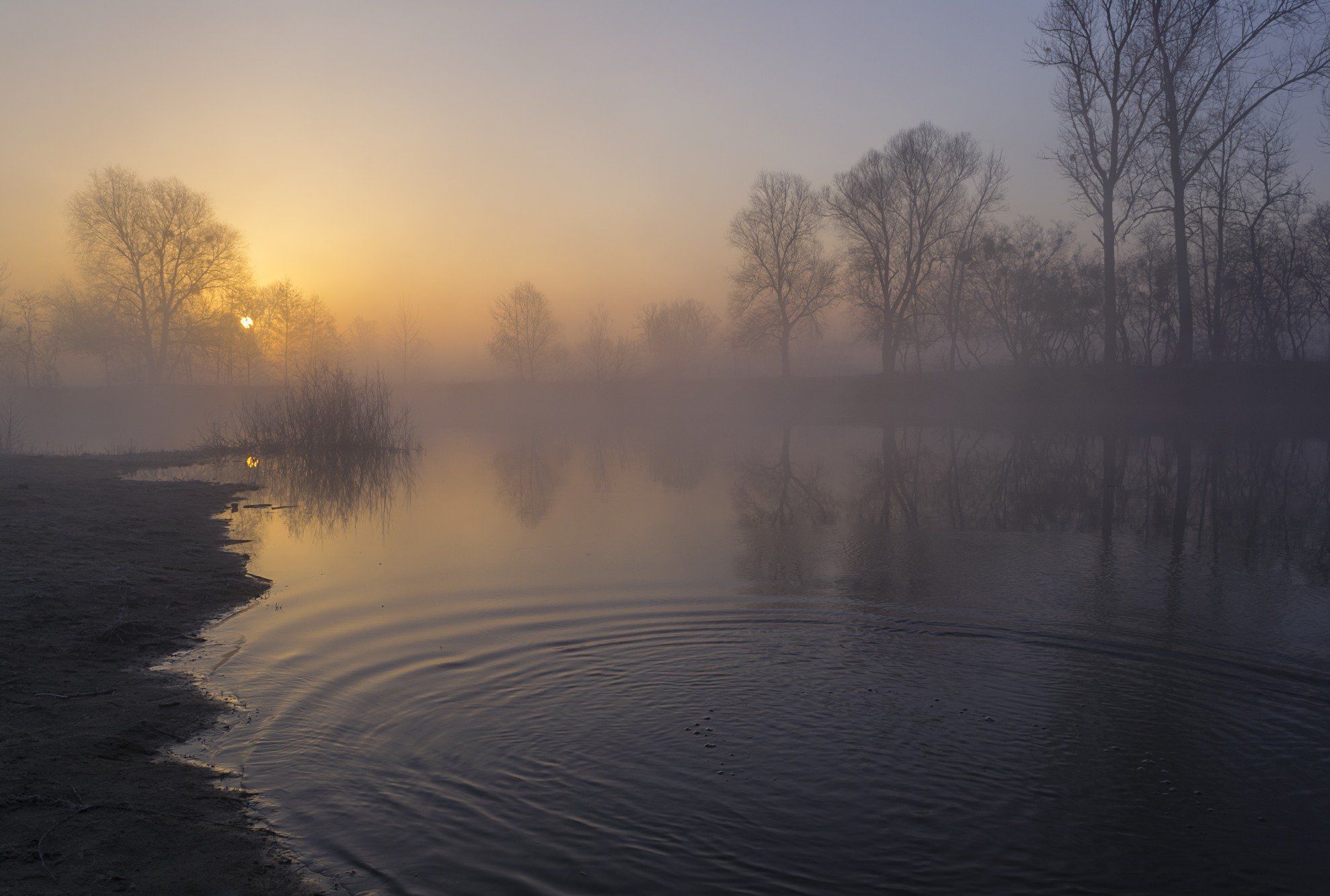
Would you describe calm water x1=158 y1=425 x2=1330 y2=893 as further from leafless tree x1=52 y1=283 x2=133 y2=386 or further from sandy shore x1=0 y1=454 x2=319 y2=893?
leafless tree x1=52 y1=283 x2=133 y2=386

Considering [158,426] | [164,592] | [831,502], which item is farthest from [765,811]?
[158,426]

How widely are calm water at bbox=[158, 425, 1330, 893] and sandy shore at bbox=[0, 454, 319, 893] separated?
0.95 feet

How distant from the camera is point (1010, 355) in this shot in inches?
2042

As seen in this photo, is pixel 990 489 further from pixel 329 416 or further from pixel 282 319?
pixel 282 319

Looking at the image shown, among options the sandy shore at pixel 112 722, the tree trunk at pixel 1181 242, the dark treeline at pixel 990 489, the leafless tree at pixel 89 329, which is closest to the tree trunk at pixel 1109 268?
the tree trunk at pixel 1181 242

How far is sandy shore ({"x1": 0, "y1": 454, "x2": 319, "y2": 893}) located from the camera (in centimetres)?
315

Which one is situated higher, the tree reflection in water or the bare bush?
the bare bush

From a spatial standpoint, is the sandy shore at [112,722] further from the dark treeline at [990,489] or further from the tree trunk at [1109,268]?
the tree trunk at [1109,268]

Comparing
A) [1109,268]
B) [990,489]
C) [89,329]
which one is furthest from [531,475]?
[89,329]

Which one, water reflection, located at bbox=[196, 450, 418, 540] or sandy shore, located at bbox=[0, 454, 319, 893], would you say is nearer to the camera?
sandy shore, located at bbox=[0, 454, 319, 893]

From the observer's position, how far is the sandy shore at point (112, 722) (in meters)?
3.15

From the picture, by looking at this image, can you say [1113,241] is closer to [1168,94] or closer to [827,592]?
[1168,94]

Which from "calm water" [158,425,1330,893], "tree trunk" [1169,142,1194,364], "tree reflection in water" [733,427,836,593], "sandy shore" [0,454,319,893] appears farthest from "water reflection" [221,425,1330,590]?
"tree trunk" [1169,142,1194,364]

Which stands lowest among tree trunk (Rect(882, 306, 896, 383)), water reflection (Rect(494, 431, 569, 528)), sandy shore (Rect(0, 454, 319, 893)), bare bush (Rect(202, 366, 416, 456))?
sandy shore (Rect(0, 454, 319, 893))
